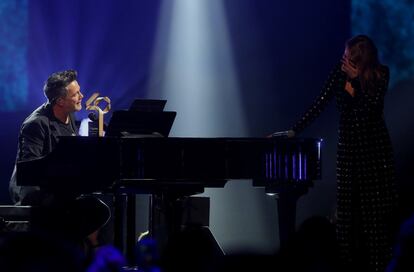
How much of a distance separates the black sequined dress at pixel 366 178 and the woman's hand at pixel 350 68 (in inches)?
2.4

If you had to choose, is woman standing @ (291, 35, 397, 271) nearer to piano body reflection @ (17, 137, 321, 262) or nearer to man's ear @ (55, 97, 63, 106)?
piano body reflection @ (17, 137, 321, 262)

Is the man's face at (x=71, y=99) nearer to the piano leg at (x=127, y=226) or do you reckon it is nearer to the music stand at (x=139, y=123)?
the music stand at (x=139, y=123)

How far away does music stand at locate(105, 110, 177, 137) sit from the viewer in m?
5.31

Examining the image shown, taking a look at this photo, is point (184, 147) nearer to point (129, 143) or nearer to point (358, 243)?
point (129, 143)

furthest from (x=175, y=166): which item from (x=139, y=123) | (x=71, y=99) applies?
(x=71, y=99)

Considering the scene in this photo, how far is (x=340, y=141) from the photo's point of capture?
523cm

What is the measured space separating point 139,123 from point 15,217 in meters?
1.13

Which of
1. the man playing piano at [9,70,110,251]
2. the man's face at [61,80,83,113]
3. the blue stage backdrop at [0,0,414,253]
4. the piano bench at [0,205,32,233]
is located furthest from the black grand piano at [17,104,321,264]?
the blue stage backdrop at [0,0,414,253]

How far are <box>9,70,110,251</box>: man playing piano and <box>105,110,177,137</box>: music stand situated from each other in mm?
439

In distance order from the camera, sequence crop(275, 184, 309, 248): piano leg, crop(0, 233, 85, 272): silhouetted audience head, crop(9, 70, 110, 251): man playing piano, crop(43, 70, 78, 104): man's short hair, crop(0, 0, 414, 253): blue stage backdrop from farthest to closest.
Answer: crop(0, 0, 414, 253): blue stage backdrop, crop(43, 70, 78, 104): man's short hair, crop(9, 70, 110, 251): man playing piano, crop(275, 184, 309, 248): piano leg, crop(0, 233, 85, 272): silhouetted audience head

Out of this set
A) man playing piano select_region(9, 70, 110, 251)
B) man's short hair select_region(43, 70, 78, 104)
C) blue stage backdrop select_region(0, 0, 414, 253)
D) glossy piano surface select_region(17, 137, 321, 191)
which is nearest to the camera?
glossy piano surface select_region(17, 137, 321, 191)

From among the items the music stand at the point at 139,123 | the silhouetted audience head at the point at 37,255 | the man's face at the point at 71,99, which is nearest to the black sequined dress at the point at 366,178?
the music stand at the point at 139,123

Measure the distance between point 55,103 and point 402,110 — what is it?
3399 millimetres

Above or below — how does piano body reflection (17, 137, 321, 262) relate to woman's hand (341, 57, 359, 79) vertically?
below
